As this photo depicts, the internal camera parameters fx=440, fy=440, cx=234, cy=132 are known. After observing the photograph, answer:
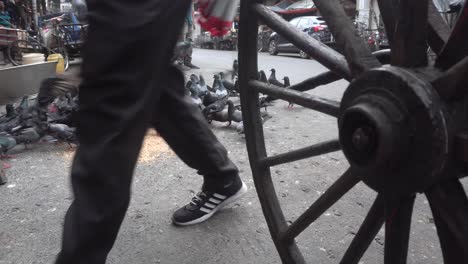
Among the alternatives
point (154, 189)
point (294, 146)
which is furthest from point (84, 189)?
point (294, 146)

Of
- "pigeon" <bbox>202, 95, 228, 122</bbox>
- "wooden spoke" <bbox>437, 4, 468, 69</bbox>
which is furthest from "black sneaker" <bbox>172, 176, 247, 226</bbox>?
"pigeon" <bbox>202, 95, 228, 122</bbox>

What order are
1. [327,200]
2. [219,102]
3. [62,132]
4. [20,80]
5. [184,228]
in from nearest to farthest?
[327,200] < [184,228] < [62,132] < [219,102] < [20,80]

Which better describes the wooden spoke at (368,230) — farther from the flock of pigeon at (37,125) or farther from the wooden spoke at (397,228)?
the flock of pigeon at (37,125)

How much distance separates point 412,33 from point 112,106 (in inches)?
29.5

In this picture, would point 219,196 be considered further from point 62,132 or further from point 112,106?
point 62,132

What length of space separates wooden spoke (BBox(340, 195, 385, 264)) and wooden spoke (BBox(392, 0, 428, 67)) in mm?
345

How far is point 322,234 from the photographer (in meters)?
2.03

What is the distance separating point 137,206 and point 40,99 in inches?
73.7

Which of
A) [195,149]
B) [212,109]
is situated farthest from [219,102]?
[195,149]

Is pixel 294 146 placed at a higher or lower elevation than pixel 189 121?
lower

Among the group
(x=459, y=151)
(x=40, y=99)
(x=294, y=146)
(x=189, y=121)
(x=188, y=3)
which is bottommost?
(x=294, y=146)

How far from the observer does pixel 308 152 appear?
55.1 inches

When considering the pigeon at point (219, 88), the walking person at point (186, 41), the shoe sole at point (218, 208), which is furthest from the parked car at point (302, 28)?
the shoe sole at point (218, 208)

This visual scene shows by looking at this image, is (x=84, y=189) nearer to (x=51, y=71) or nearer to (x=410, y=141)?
(x=410, y=141)
